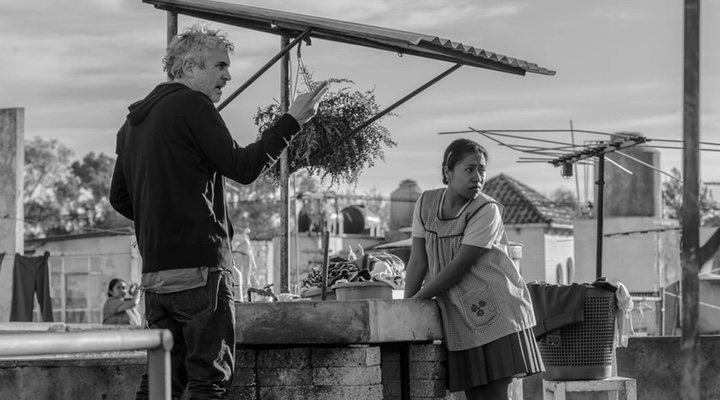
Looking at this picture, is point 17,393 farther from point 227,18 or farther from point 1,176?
point 1,176

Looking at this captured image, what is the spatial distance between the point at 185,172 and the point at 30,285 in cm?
2166

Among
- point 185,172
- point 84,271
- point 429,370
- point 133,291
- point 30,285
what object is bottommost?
point 84,271

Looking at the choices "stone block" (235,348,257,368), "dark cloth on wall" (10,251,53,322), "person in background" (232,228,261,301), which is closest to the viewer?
"stone block" (235,348,257,368)

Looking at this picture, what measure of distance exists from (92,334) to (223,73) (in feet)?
6.53

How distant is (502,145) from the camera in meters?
9.94

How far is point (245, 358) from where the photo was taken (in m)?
6.01

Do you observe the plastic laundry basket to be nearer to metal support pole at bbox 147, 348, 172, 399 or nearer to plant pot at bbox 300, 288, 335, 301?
plant pot at bbox 300, 288, 335, 301

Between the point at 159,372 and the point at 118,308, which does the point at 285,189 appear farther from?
the point at 118,308

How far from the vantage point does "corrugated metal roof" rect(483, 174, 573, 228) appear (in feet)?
142

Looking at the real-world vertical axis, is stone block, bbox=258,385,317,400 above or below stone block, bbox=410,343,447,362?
below

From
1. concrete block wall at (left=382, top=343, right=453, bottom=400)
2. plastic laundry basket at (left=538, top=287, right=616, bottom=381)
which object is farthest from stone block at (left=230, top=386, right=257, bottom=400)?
plastic laundry basket at (left=538, top=287, right=616, bottom=381)

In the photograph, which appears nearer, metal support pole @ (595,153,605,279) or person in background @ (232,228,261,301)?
metal support pole @ (595,153,605,279)

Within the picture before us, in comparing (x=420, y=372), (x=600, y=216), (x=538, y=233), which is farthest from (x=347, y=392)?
(x=538, y=233)

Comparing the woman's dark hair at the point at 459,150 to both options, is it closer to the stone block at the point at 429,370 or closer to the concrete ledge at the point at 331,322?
the concrete ledge at the point at 331,322
